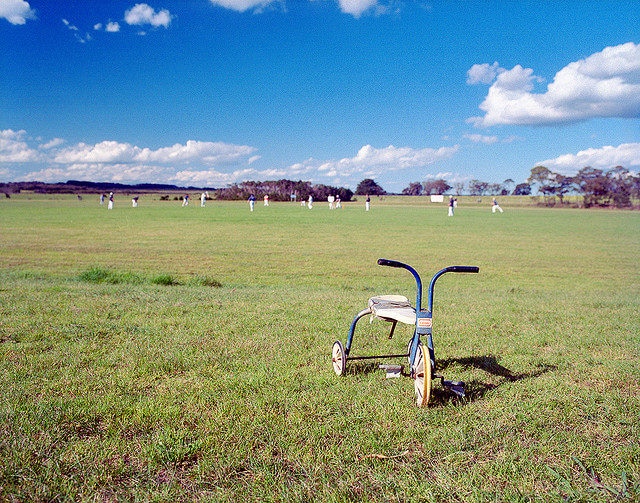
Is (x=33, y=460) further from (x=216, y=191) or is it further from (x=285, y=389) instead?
(x=216, y=191)

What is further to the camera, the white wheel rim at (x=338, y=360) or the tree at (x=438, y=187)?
the tree at (x=438, y=187)

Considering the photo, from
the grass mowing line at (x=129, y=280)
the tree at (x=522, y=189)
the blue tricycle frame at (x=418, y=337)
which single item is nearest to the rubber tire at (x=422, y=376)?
the blue tricycle frame at (x=418, y=337)

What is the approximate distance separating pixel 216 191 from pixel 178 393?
125 meters

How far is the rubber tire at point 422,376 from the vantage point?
4012 mm

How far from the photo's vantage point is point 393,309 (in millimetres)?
4883

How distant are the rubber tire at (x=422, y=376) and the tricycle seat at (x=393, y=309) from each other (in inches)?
13.0

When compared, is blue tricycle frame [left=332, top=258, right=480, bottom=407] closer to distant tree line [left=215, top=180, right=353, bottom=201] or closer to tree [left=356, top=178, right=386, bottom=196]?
distant tree line [left=215, top=180, right=353, bottom=201]

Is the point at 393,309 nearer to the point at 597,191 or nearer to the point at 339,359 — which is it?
the point at 339,359

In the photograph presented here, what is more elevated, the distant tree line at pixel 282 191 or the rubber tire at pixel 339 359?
the distant tree line at pixel 282 191

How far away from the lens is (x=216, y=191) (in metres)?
125

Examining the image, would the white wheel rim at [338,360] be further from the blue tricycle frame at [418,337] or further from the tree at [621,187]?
the tree at [621,187]

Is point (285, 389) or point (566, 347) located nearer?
point (285, 389)

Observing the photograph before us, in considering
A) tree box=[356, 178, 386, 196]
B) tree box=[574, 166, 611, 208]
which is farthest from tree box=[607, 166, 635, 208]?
tree box=[356, 178, 386, 196]

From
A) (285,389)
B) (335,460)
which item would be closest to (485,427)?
(335,460)
